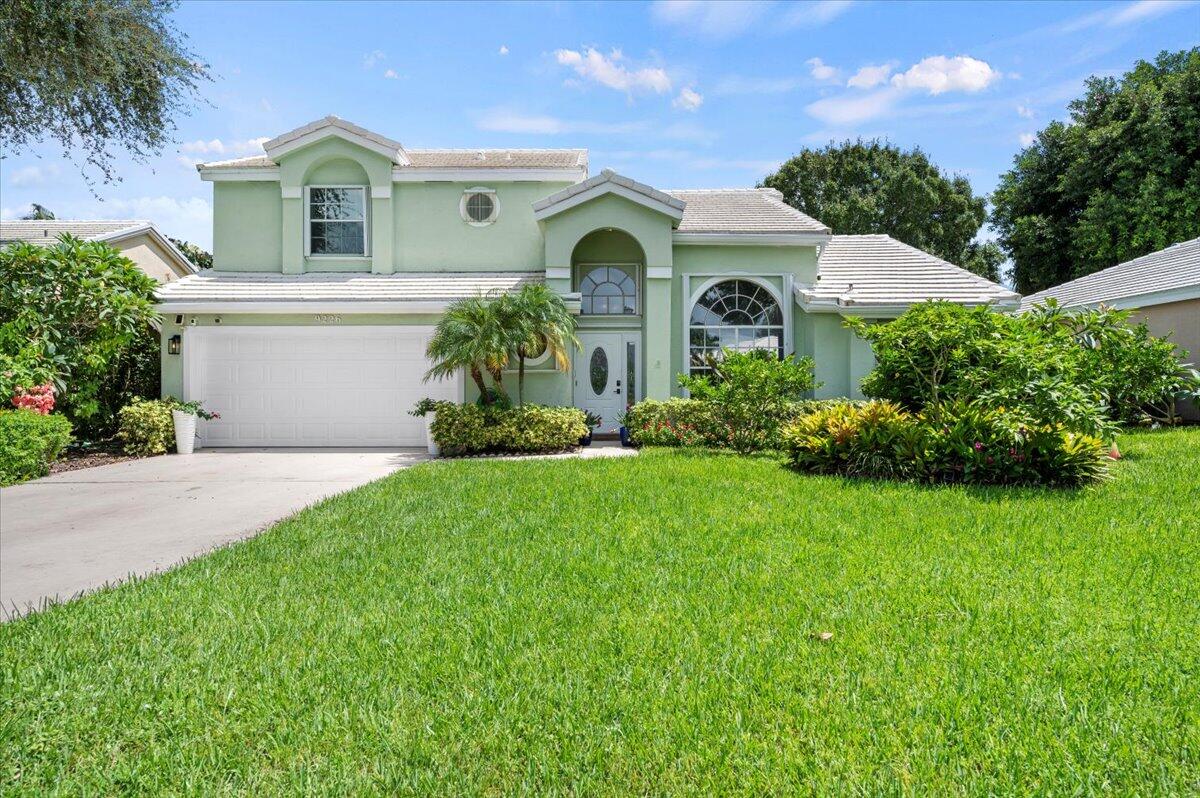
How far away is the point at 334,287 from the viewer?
49.4ft

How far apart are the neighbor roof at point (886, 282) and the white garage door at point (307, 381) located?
8.69 meters

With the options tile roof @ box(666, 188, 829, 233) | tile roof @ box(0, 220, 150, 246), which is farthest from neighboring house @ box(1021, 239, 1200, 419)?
tile roof @ box(0, 220, 150, 246)

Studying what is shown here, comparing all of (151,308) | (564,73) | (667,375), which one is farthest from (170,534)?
(564,73)

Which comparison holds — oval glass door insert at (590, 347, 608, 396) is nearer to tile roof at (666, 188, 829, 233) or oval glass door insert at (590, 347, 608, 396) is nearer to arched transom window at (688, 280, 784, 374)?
arched transom window at (688, 280, 784, 374)

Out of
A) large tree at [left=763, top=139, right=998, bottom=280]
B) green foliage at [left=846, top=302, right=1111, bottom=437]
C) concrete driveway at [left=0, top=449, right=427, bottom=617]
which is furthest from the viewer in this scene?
large tree at [left=763, top=139, right=998, bottom=280]

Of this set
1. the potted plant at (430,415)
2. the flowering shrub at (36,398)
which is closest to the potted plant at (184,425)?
the flowering shrub at (36,398)

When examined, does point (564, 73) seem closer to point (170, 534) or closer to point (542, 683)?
point (170, 534)

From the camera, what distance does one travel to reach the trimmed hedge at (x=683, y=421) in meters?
12.6

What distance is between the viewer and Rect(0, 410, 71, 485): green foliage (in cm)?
997

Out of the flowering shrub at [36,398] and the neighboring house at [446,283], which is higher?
the neighboring house at [446,283]

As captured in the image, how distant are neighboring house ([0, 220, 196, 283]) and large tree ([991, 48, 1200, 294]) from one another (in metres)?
32.2

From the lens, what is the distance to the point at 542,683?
3186 millimetres

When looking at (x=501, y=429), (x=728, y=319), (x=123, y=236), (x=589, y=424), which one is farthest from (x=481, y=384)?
(x=123, y=236)

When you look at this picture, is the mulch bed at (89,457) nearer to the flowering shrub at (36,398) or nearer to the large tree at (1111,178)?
the flowering shrub at (36,398)
